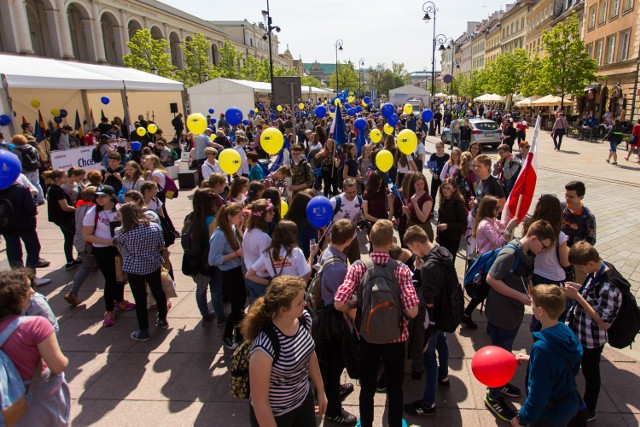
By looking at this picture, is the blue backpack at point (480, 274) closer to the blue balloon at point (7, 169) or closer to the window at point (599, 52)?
the blue balloon at point (7, 169)

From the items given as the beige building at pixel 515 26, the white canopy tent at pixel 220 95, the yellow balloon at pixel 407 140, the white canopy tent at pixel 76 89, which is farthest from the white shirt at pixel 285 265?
the beige building at pixel 515 26

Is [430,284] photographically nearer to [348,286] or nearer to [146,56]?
[348,286]

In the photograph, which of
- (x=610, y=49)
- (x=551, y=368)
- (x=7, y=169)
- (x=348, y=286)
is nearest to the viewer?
(x=551, y=368)

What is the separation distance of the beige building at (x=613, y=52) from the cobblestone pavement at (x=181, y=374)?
25.2 metres

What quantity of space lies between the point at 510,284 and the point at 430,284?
2.66 feet

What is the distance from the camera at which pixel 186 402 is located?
151 inches

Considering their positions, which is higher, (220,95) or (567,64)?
(567,64)

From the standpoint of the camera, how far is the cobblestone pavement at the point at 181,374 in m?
3.62

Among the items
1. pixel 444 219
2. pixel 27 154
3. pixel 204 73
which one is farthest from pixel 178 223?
pixel 204 73

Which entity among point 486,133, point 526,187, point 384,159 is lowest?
point 486,133

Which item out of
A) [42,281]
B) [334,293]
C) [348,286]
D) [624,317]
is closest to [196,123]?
[42,281]

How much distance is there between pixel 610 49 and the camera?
95.7ft

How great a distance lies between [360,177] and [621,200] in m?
6.65

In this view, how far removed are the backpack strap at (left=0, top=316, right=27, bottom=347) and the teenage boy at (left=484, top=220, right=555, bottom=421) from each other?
3.37 m
